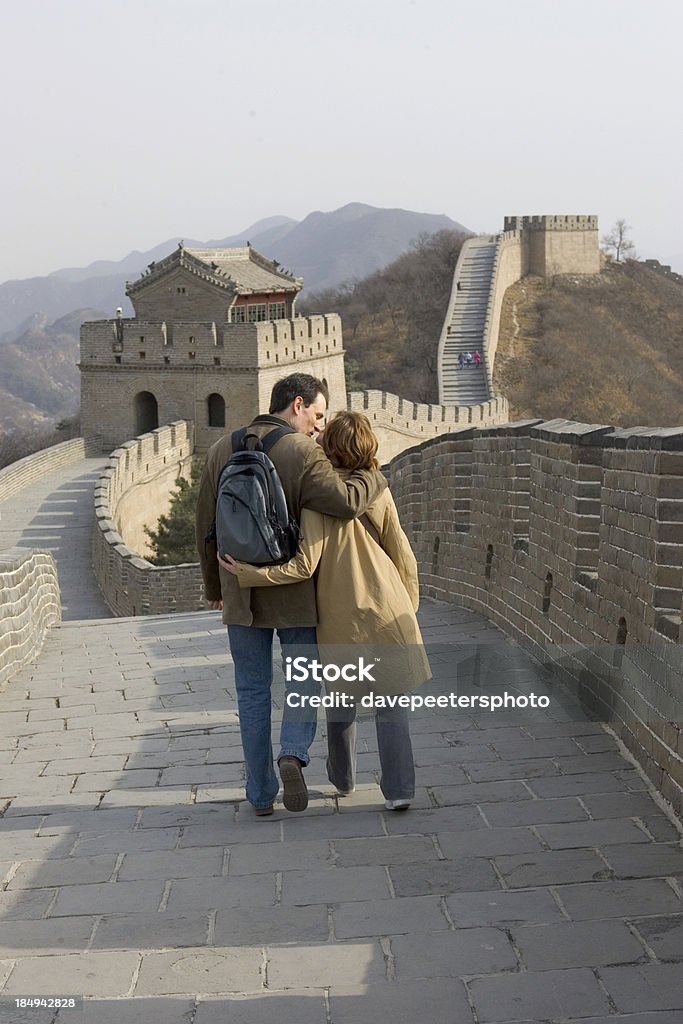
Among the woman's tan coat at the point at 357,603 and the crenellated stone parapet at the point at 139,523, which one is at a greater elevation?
the woman's tan coat at the point at 357,603

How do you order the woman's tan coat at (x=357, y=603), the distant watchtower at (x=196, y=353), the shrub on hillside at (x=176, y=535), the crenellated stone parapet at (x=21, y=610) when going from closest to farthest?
1. the woman's tan coat at (x=357, y=603)
2. the crenellated stone parapet at (x=21, y=610)
3. the shrub on hillside at (x=176, y=535)
4. the distant watchtower at (x=196, y=353)

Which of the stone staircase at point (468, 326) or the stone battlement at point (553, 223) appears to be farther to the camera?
the stone battlement at point (553, 223)

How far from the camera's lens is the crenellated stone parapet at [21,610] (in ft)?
25.1

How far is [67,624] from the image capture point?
10.5 metres

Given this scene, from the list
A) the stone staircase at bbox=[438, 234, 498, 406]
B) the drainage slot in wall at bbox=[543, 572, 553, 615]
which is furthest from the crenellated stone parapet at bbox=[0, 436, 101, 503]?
the drainage slot in wall at bbox=[543, 572, 553, 615]

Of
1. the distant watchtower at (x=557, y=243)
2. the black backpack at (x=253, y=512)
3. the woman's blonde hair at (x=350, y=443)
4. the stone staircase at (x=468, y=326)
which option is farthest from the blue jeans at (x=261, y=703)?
the distant watchtower at (x=557, y=243)

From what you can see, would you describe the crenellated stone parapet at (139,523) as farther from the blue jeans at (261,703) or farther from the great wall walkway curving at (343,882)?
the blue jeans at (261,703)

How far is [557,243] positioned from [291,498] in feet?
187

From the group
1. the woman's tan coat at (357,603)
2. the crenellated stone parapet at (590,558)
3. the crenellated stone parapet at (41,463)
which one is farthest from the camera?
the crenellated stone parapet at (41,463)

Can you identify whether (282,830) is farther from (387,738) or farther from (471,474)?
(471,474)

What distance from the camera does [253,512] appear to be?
4121 millimetres

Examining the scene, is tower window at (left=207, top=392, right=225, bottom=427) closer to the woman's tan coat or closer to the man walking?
the man walking

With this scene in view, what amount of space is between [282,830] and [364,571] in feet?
2.72

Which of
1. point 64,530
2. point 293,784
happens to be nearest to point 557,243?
point 64,530
